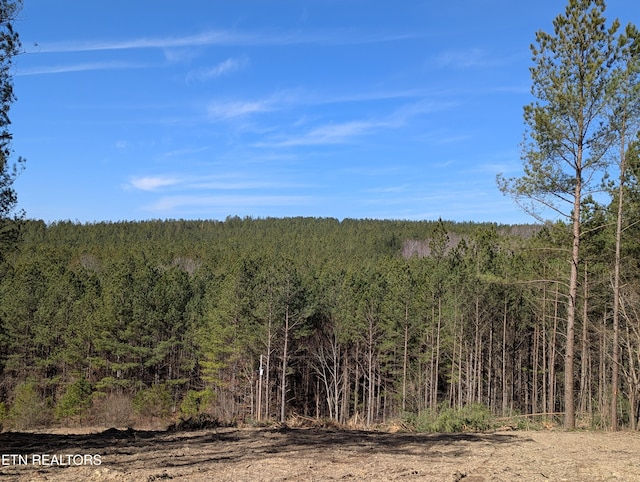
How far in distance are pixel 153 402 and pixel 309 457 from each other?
37963 millimetres

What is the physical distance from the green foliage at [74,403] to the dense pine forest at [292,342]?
4.7 inches

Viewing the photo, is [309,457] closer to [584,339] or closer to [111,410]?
[584,339]

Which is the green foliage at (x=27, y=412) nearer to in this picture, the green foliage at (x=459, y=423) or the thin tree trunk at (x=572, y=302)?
the green foliage at (x=459, y=423)

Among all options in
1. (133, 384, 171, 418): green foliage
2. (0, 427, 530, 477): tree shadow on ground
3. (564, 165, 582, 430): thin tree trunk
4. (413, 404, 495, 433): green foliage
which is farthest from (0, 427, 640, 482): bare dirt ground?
(133, 384, 171, 418): green foliage

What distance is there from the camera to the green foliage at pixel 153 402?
39609 mm

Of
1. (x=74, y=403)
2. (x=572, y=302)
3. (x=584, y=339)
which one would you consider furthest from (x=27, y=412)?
(x=572, y=302)

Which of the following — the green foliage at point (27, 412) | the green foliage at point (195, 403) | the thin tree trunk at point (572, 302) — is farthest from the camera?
the green foliage at point (195, 403)

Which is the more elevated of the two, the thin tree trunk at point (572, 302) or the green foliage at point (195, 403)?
the thin tree trunk at point (572, 302)

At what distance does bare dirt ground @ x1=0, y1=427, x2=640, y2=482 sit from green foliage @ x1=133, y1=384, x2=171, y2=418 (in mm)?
33022

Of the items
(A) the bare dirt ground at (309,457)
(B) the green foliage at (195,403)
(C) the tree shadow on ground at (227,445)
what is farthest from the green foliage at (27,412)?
(A) the bare dirt ground at (309,457)

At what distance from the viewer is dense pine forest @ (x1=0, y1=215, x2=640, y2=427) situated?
1391 inches

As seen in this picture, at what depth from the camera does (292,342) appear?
140ft

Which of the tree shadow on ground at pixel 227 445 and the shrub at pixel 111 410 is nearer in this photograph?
the tree shadow on ground at pixel 227 445

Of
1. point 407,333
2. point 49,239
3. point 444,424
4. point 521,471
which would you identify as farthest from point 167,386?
point 49,239
